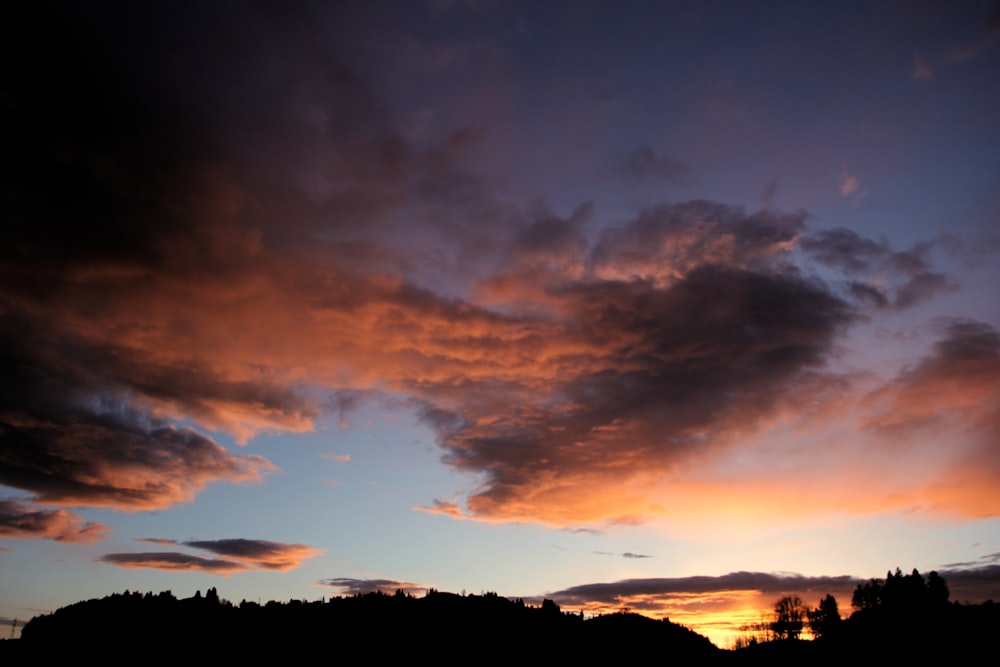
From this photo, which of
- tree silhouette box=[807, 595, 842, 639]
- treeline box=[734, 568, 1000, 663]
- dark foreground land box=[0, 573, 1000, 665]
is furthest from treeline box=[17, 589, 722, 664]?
tree silhouette box=[807, 595, 842, 639]

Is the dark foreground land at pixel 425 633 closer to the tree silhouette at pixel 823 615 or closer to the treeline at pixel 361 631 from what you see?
the treeline at pixel 361 631

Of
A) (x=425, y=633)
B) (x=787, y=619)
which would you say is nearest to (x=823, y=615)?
(x=787, y=619)

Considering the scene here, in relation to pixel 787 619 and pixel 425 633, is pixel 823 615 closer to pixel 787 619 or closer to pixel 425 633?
pixel 787 619

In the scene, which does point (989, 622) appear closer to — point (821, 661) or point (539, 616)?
point (821, 661)

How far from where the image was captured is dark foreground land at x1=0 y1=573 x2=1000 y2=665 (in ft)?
286

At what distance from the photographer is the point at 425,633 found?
A: 99.5m

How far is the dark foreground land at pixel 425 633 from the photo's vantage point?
8719cm

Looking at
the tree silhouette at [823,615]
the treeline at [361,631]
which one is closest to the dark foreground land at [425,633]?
the treeline at [361,631]

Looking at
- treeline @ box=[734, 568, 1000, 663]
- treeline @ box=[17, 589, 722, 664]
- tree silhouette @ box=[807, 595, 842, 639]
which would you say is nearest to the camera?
treeline @ box=[734, 568, 1000, 663]

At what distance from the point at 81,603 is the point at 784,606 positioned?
7227 inches

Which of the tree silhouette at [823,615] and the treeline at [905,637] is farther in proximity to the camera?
the tree silhouette at [823,615]

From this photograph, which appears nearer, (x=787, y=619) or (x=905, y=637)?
(x=905, y=637)

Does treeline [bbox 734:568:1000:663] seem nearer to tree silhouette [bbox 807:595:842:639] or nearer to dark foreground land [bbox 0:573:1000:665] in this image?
dark foreground land [bbox 0:573:1000:665]

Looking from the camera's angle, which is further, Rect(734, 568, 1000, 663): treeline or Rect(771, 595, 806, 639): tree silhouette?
Rect(771, 595, 806, 639): tree silhouette
